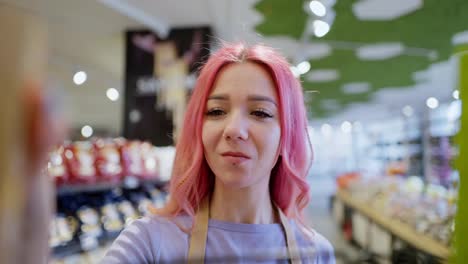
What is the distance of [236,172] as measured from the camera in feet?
1.44

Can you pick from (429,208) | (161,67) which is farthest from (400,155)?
(161,67)

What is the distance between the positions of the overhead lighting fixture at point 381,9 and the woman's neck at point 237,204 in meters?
1.19

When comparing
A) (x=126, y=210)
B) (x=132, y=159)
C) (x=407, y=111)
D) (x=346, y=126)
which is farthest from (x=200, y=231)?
(x=346, y=126)

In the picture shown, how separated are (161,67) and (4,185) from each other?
94.8 inches

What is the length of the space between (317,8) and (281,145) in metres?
1.29

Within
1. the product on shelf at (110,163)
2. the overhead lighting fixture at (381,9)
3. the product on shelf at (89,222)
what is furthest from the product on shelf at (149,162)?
the overhead lighting fixture at (381,9)

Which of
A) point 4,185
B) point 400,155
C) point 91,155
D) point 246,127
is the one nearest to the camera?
point 4,185

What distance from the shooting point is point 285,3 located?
159 cm

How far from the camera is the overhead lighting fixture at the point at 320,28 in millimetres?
1832

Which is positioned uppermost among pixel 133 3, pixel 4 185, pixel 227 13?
pixel 133 3

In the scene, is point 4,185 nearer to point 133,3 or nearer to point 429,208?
point 133,3

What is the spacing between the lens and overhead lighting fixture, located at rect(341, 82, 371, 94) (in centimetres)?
414

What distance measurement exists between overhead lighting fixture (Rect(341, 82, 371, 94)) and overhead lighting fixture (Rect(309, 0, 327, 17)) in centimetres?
261

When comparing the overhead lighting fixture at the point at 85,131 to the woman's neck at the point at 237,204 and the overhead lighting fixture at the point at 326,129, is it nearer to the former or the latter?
the woman's neck at the point at 237,204
